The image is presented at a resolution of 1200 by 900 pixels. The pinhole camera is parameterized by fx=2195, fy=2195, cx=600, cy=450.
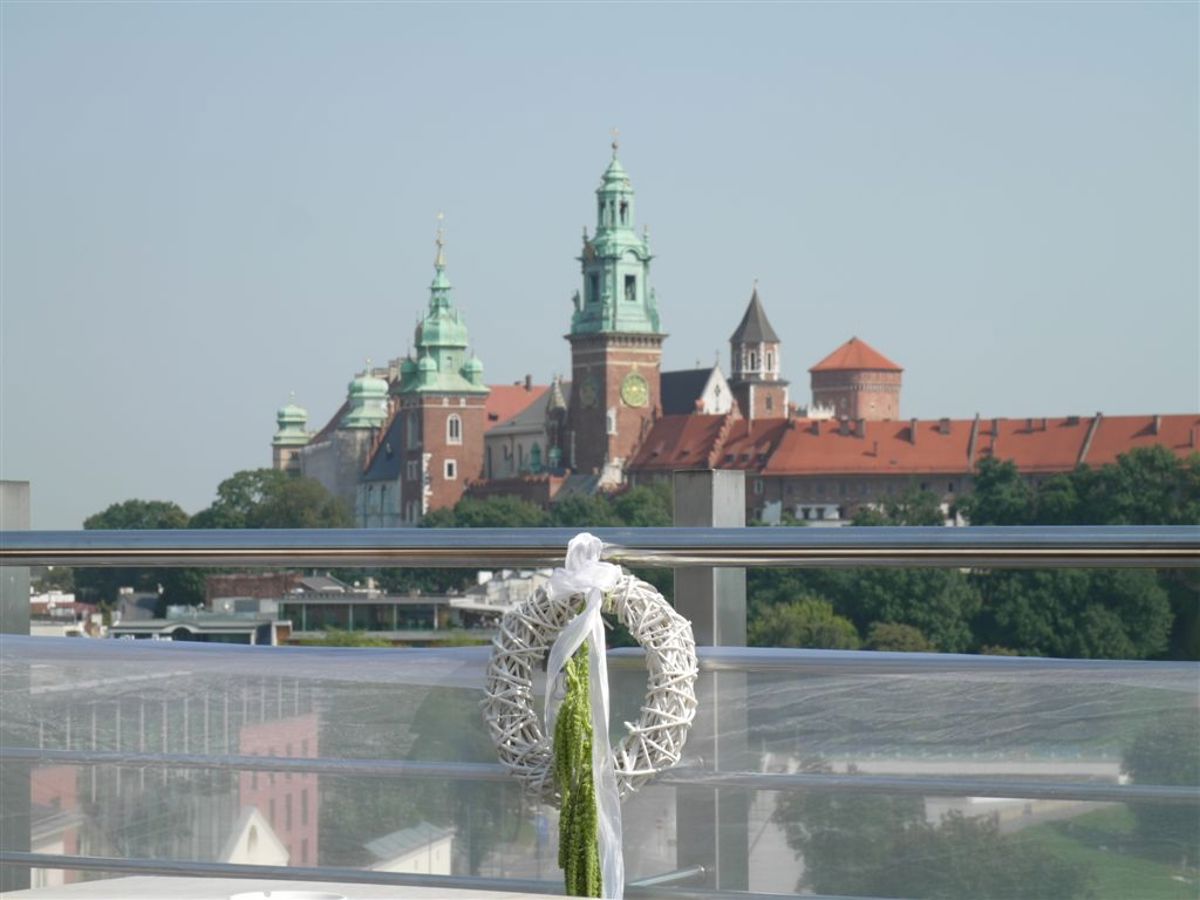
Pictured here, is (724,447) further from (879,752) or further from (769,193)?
(879,752)

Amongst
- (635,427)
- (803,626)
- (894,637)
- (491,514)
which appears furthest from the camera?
(635,427)

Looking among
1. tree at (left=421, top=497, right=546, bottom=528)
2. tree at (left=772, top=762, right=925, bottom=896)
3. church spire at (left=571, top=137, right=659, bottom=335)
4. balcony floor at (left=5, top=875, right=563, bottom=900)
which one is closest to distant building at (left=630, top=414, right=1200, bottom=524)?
tree at (left=421, top=497, right=546, bottom=528)

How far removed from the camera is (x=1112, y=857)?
7.66ft

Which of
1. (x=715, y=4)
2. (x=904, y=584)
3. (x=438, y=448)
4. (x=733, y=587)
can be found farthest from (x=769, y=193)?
(x=733, y=587)

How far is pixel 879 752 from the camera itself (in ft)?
8.02

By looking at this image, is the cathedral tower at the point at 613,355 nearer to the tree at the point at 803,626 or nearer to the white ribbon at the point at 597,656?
the tree at the point at 803,626

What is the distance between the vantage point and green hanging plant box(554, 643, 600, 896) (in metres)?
2.36

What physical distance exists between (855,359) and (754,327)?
5234mm

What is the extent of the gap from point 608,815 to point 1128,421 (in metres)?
84.0

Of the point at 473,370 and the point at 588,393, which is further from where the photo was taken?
the point at 473,370

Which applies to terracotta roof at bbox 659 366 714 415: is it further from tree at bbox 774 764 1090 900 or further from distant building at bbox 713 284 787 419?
tree at bbox 774 764 1090 900

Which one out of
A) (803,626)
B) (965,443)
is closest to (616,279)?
(965,443)

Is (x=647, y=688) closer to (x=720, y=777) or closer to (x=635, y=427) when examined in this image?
(x=720, y=777)

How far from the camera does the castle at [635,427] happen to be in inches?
3327
